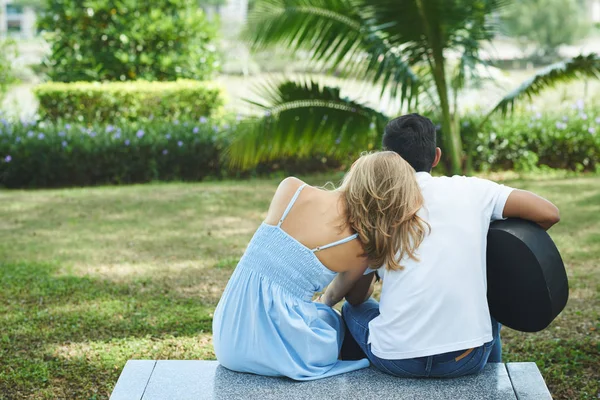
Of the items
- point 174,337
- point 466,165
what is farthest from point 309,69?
point 174,337

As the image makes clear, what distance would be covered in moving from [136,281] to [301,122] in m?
3.25

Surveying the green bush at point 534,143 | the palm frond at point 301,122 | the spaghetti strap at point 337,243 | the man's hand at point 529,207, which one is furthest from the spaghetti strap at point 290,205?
the green bush at point 534,143

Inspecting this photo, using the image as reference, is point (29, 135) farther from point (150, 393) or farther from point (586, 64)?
point (150, 393)

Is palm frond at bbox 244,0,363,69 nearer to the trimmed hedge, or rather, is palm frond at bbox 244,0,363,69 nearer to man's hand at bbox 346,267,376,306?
the trimmed hedge

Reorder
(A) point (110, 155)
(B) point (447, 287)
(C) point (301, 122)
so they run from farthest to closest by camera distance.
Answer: (A) point (110, 155) → (C) point (301, 122) → (B) point (447, 287)

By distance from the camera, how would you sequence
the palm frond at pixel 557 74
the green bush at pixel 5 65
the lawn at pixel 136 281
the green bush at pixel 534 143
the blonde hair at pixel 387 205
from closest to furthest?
the blonde hair at pixel 387 205
the lawn at pixel 136 281
the palm frond at pixel 557 74
the green bush at pixel 534 143
the green bush at pixel 5 65

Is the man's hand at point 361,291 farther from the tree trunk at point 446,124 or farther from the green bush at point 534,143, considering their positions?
the green bush at point 534,143

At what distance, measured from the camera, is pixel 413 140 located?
304 centimetres

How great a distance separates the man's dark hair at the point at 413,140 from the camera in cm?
304

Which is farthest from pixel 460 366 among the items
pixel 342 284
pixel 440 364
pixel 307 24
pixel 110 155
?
pixel 110 155

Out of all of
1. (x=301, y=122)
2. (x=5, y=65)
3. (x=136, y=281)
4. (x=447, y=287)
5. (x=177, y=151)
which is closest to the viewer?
(x=447, y=287)

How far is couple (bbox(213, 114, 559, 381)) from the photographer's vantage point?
2.79m

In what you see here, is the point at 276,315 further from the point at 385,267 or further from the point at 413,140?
the point at 413,140

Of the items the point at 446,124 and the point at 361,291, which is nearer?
the point at 361,291
